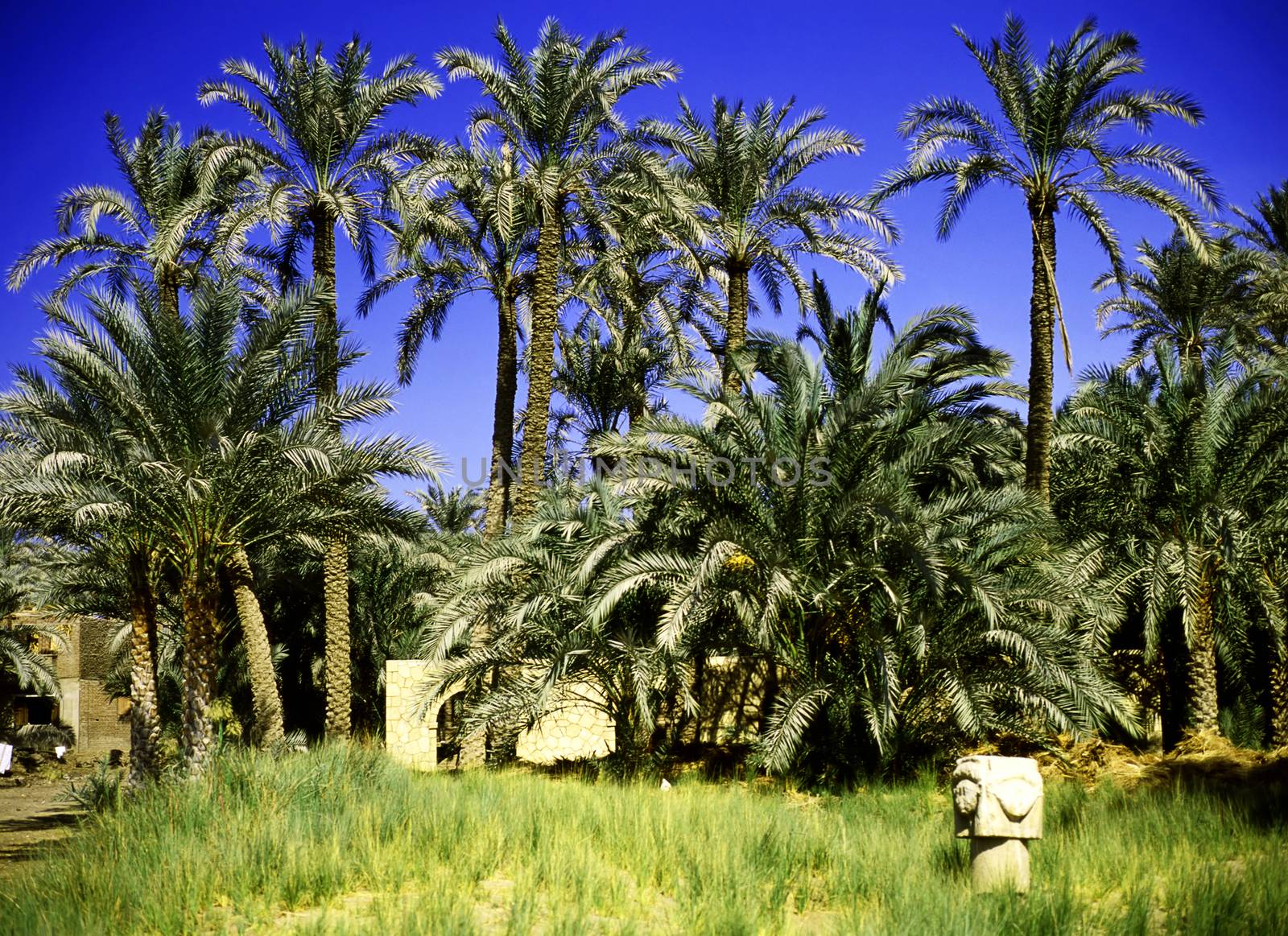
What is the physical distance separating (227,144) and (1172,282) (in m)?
21.6

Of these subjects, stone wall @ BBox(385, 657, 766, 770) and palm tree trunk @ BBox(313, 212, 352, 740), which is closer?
stone wall @ BBox(385, 657, 766, 770)

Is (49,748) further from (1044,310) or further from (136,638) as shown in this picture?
(1044,310)

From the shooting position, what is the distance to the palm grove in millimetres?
14914

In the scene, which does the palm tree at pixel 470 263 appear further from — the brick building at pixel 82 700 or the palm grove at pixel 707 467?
the brick building at pixel 82 700

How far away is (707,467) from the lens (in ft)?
51.8

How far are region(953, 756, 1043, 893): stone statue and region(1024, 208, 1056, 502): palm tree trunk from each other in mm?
9660

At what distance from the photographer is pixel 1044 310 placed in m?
18.8

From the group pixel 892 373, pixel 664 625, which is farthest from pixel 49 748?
pixel 892 373

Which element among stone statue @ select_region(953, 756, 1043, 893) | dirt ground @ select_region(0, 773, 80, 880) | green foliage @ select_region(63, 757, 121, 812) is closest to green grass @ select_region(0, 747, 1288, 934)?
stone statue @ select_region(953, 756, 1043, 893)

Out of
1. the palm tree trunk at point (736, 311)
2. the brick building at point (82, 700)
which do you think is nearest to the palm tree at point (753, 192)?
the palm tree trunk at point (736, 311)

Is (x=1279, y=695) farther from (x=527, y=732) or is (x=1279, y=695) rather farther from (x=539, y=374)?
(x=539, y=374)

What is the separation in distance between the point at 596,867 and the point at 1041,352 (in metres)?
12.7

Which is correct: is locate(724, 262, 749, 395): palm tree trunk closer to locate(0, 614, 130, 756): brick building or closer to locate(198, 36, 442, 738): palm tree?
locate(198, 36, 442, 738): palm tree

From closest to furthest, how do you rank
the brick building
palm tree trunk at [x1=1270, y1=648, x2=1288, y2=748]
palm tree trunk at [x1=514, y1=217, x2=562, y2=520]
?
palm tree trunk at [x1=1270, y1=648, x2=1288, y2=748], palm tree trunk at [x1=514, y1=217, x2=562, y2=520], the brick building
